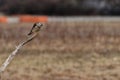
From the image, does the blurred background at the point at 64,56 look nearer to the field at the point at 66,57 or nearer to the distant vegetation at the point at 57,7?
the field at the point at 66,57

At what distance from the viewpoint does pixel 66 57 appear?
13.3 m

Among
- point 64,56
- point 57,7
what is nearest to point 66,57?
point 64,56

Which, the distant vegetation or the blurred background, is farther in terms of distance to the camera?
the distant vegetation

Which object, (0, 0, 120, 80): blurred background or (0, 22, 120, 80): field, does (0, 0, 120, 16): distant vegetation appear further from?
(0, 22, 120, 80): field

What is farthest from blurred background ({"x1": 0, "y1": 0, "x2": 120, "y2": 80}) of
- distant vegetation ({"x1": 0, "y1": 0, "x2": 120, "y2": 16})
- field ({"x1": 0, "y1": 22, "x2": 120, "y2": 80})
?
distant vegetation ({"x1": 0, "y1": 0, "x2": 120, "y2": 16})

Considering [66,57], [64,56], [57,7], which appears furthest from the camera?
[57,7]

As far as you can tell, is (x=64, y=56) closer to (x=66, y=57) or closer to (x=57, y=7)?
(x=66, y=57)

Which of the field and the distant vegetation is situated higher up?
the field

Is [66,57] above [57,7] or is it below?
above

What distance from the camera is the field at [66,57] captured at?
11.1 metres

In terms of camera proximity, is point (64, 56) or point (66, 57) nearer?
point (66, 57)

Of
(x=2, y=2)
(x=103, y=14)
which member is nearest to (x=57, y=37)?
(x=103, y=14)

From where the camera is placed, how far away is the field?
11.1m

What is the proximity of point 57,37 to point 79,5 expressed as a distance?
2899cm
